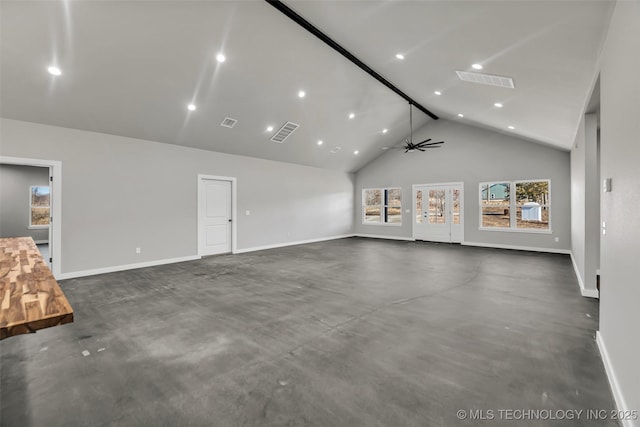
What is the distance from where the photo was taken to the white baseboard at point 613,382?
1.68 metres

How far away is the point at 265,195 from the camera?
8.73 meters

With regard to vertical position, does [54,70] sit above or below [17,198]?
above

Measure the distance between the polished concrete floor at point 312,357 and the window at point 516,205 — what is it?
384 cm

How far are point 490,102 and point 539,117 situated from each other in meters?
0.88

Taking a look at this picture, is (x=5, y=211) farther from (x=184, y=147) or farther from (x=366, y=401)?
(x=366, y=401)

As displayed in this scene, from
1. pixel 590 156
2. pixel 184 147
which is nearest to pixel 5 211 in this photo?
pixel 184 147

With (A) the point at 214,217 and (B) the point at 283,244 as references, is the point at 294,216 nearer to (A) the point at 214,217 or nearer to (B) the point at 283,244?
(B) the point at 283,244

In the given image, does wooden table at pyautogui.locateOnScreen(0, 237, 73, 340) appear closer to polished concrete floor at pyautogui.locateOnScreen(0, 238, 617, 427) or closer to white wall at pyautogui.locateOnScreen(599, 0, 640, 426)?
polished concrete floor at pyautogui.locateOnScreen(0, 238, 617, 427)

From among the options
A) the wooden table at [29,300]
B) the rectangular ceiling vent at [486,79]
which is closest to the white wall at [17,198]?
the wooden table at [29,300]

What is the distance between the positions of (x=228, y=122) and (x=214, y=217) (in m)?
2.49

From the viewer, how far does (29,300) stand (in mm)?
1359

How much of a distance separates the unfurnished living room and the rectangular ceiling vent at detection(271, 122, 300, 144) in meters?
0.11

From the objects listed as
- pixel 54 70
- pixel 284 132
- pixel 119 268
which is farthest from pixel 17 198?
pixel 284 132

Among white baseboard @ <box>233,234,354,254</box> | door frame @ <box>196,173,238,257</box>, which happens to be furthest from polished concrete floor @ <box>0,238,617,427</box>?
white baseboard @ <box>233,234,354,254</box>
